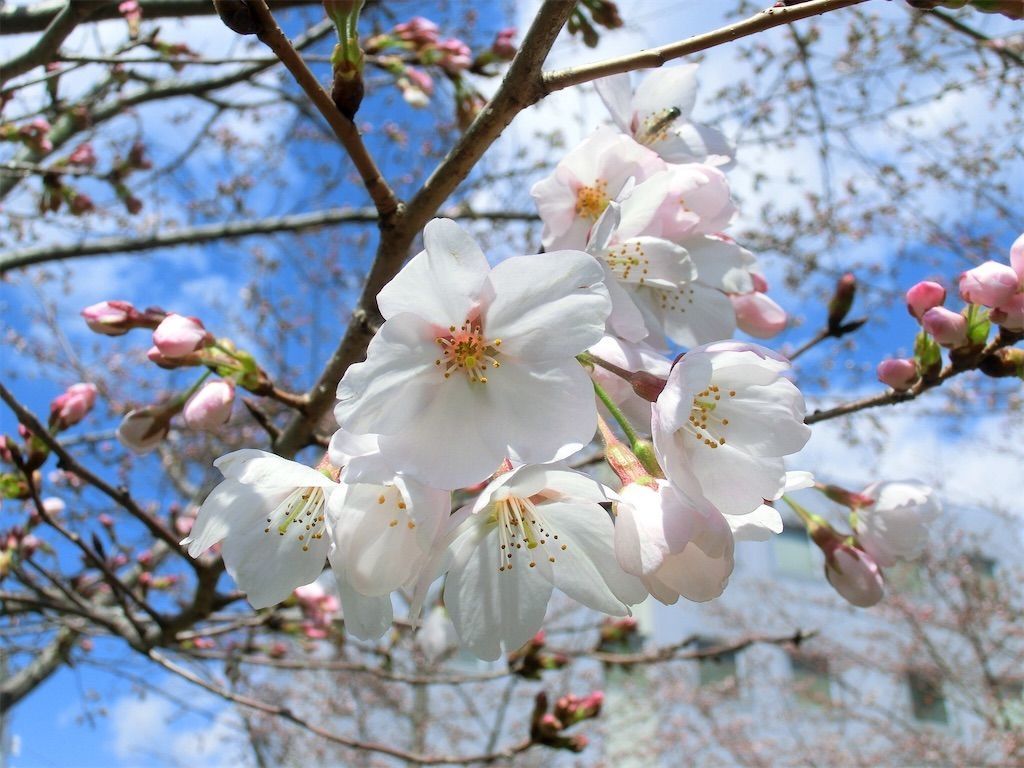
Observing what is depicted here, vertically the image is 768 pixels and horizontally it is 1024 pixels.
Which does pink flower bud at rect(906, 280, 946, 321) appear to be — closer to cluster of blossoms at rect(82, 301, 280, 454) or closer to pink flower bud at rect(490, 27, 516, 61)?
cluster of blossoms at rect(82, 301, 280, 454)

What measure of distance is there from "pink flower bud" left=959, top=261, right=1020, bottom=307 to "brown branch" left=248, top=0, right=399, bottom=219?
0.87 m

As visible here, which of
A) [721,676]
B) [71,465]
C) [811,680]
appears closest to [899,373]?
[71,465]

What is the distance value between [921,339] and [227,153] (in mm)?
6713

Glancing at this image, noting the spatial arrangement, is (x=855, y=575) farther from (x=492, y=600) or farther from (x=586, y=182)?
(x=586, y=182)

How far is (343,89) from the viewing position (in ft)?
3.10

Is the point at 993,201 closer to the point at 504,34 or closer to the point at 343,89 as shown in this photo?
the point at 504,34

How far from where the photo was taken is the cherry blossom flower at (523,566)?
36.8 inches


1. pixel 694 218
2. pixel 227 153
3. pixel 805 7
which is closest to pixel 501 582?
pixel 694 218

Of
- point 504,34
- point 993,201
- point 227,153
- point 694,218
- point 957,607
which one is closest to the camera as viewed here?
point 694,218

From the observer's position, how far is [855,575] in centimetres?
124

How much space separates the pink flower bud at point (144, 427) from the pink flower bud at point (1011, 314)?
137cm

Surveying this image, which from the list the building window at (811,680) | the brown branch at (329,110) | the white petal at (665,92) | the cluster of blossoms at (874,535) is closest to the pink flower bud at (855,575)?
the cluster of blossoms at (874,535)

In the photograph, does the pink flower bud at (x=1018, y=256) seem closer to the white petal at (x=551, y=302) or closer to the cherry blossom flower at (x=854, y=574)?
the cherry blossom flower at (x=854, y=574)

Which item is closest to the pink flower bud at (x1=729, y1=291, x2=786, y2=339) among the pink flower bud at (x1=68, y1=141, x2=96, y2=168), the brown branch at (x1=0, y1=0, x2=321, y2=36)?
the brown branch at (x1=0, y1=0, x2=321, y2=36)
